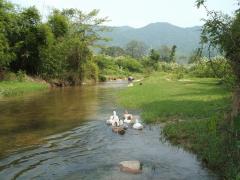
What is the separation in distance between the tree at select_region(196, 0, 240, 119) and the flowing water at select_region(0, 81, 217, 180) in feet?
8.10

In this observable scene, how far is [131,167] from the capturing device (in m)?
10.2

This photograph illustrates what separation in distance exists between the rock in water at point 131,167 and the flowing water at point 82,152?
15 centimetres

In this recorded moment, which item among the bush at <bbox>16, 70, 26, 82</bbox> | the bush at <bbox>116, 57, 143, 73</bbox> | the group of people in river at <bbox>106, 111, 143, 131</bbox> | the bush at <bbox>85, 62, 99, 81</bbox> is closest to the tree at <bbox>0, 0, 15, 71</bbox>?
the bush at <bbox>16, 70, 26, 82</bbox>

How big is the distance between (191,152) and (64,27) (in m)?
44.2

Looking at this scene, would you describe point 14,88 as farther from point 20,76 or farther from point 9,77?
point 20,76

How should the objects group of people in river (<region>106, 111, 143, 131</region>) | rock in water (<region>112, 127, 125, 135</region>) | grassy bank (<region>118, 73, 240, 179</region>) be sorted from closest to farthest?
grassy bank (<region>118, 73, 240, 179</region>) → rock in water (<region>112, 127, 125, 135</region>) → group of people in river (<region>106, 111, 143, 131</region>)

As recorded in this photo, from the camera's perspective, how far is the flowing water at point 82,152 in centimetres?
1017

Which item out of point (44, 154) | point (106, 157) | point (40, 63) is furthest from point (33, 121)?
point (40, 63)

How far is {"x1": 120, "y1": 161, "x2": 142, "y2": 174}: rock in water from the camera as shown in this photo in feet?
33.1

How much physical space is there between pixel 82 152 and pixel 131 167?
9.16ft

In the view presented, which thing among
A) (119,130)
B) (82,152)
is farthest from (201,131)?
(82,152)

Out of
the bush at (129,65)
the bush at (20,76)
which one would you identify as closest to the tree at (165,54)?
the bush at (129,65)

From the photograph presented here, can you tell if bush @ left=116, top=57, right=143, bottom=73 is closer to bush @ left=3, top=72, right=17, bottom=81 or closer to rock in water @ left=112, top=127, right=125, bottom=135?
bush @ left=3, top=72, right=17, bottom=81

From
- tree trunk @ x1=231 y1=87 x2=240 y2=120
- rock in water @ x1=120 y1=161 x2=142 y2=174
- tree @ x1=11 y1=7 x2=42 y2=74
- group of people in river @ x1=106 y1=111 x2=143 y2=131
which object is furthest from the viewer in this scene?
tree @ x1=11 y1=7 x2=42 y2=74
